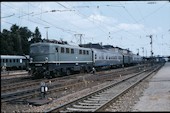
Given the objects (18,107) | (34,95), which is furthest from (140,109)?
(34,95)

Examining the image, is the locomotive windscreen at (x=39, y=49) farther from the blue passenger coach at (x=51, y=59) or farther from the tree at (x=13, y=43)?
the tree at (x=13, y=43)

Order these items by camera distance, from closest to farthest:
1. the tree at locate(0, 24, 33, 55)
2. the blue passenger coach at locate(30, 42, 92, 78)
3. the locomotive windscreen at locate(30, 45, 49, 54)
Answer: the blue passenger coach at locate(30, 42, 92, 78) → the locomotive windscreen at locate(30, 45, 49, 54) → the tree at locate(0, 24, 33, 55)

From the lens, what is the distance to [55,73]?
3225cm

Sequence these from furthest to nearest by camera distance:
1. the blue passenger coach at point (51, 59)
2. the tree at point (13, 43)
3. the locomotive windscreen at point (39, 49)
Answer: the tree at point (13, 43) → the locomotive windscreen at point (39, 49) → the blue passenger coach at point (51, 59)

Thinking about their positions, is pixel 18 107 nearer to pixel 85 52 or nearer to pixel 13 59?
pixel 85 52

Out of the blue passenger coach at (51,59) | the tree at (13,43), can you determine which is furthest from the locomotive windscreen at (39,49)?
the tree at (13,43)

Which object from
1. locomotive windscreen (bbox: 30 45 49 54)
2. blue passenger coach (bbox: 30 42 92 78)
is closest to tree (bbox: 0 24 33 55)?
blue passenger coach (bbox: 30 42 92 78)

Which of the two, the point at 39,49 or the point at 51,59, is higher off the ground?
the point at 39,49

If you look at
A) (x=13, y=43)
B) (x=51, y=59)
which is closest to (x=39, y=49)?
(x=51, y=59)

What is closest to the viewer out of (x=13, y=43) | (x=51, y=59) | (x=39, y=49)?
(x=51, y=59)

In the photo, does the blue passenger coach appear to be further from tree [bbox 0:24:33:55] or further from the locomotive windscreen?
tree [bbox 0:24:33:55]

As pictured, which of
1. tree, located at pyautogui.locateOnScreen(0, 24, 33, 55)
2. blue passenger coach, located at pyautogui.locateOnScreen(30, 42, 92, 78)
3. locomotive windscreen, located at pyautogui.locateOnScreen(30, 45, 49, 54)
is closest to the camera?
blue passenger coach, located at pyautogui.locateOnScreen(30, 42, 92, 78)

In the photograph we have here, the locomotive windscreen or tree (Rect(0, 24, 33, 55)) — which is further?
tree (Rect(0, 24, 33, 55))

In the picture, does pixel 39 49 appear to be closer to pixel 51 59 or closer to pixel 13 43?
pixel 51 59
